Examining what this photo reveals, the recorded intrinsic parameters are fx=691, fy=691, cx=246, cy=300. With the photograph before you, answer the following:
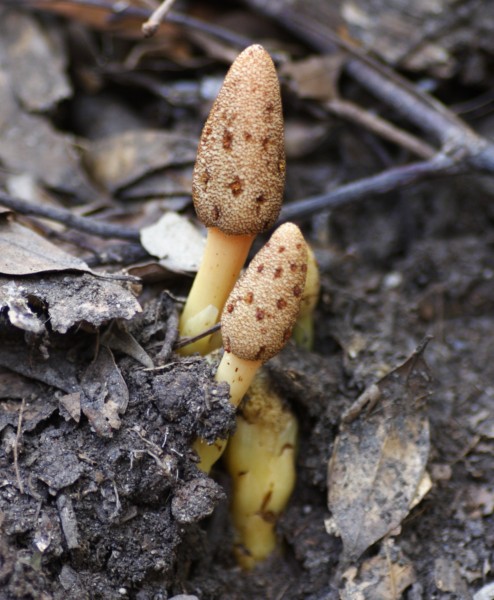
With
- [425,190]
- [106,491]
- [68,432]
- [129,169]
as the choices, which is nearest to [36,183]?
[129,169]

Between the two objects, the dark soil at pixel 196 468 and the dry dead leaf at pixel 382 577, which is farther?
the dry dead leaf at pixel 382 577

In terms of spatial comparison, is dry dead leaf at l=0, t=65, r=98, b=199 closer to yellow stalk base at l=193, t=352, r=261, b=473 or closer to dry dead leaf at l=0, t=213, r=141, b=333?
dry dead leaf at l=0, t=213, r=141, b=333

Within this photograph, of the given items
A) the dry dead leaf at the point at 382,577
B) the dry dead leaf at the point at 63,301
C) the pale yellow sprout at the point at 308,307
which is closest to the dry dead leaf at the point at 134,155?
the pale yellow sprout at the point at 308,307

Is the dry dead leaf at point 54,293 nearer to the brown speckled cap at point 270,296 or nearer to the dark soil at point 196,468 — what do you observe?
the dark soil at point 196,468

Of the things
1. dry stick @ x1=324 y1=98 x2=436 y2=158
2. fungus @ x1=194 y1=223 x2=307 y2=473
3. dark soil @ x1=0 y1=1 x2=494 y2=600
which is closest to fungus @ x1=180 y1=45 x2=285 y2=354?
fungus @ x1=194 y1=223 x2=307 y2=473

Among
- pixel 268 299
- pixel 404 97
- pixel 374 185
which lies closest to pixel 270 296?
pixel 268 299

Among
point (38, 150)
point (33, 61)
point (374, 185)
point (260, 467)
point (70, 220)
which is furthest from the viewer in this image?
point (33, 61)

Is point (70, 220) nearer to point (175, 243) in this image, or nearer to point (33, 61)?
point (175, 243)
